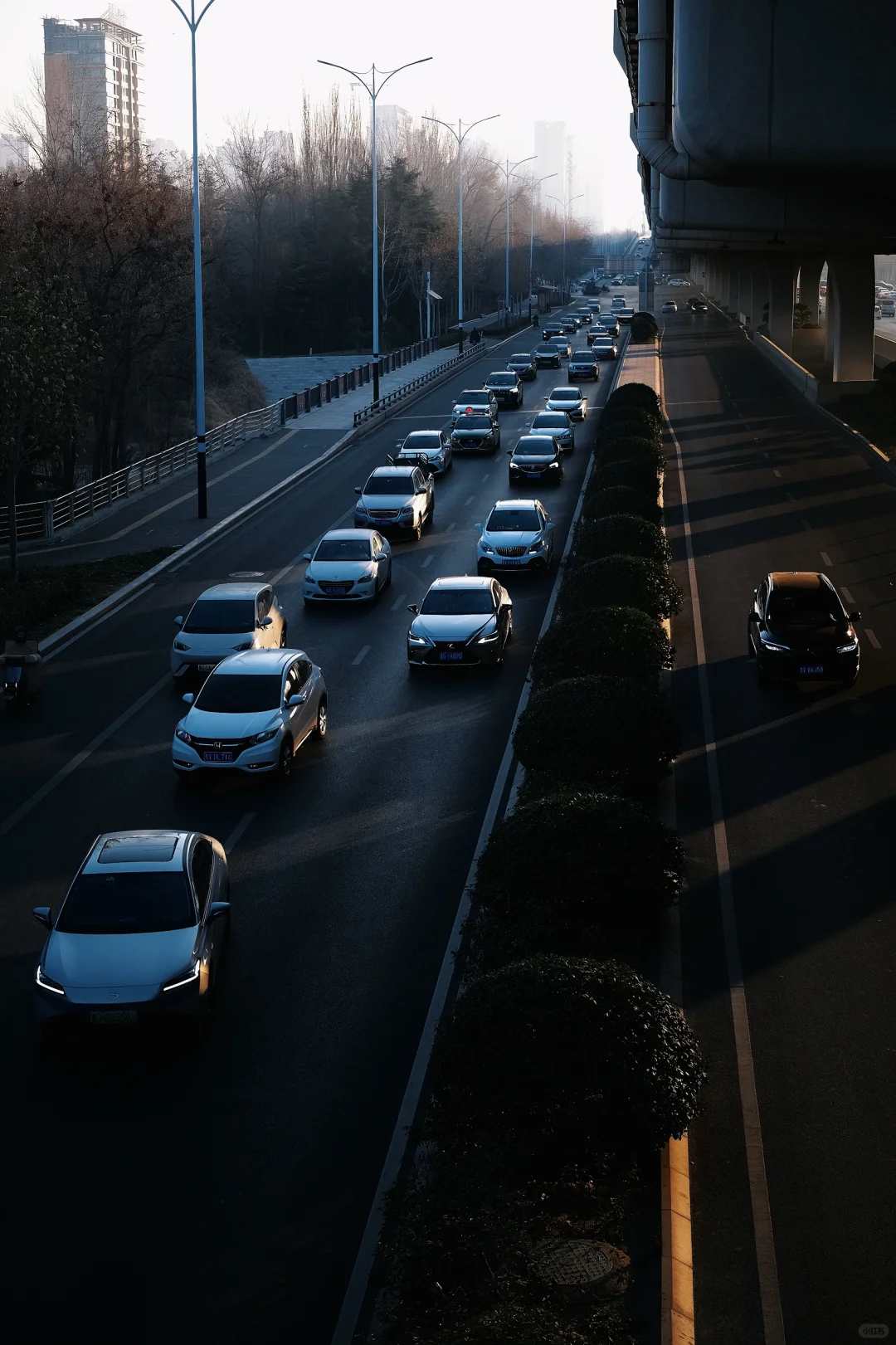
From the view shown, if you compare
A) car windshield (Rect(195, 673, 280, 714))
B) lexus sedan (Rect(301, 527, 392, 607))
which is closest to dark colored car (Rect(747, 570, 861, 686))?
car windshield (Rect(195, 673, 280, 714))

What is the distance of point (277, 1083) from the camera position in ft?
37.3

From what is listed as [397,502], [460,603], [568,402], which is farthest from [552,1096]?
[568,402]

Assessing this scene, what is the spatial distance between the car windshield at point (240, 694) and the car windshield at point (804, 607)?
8382 millimetres

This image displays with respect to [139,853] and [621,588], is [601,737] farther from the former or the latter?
[621,588]

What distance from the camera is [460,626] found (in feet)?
79.8

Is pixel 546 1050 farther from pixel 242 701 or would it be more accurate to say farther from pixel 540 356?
pixel 540 356

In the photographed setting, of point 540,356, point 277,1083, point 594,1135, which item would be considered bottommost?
point 277,1083

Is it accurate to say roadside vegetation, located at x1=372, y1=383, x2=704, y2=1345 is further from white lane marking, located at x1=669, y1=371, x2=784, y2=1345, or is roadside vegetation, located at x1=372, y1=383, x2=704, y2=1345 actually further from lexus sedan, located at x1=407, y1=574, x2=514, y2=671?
lexus sedan, located at x1=407, y1=574, x2=514, y2=671

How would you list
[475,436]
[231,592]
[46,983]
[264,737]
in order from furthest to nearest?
[475,436] → [231,592] → [264,737] → [46,983]

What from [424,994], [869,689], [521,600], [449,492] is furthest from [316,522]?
[424,994]

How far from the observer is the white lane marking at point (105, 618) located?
1037 inches

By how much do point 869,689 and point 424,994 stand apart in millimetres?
12016

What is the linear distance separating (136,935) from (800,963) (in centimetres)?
591

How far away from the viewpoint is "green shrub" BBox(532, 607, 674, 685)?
18.3 meters
